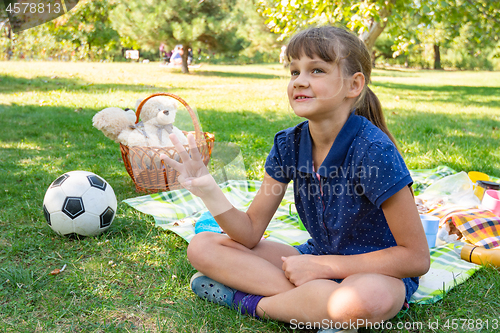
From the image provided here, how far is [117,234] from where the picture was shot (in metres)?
2.43

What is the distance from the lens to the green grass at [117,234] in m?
1.67

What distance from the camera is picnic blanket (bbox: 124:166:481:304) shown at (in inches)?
76.7

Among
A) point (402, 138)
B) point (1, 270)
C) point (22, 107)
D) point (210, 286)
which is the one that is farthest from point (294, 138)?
point (22, 107)

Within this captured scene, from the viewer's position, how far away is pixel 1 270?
77.4 inches

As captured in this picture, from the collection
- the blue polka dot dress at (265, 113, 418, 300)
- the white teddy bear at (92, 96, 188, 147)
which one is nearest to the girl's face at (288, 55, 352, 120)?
the blue polka dot dress at (265, 113, 418, 300)

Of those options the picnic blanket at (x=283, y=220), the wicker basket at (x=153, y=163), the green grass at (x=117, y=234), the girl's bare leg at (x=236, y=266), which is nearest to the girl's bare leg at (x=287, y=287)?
the girl's bare leg at (x=236, y=266)

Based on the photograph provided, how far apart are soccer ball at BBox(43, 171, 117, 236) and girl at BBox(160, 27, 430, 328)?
0.86m

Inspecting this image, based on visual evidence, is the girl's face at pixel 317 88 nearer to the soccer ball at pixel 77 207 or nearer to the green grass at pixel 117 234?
the green grass at pixel 117 234

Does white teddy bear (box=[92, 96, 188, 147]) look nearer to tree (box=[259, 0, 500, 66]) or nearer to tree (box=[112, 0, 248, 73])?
tree (box=[259, 0, 500, 66])

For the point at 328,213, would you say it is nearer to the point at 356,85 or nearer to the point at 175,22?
the point at 356,85

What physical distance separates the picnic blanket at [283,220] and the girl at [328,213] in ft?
1.16

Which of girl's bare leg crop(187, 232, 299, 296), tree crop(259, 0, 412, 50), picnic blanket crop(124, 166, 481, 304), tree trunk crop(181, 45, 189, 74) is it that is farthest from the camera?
tree trunk crop(181, 45, 189, 74)

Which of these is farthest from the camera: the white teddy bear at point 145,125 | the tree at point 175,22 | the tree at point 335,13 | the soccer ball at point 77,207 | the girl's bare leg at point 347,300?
the tree at point 175,22

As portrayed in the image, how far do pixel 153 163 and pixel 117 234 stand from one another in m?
0.69
